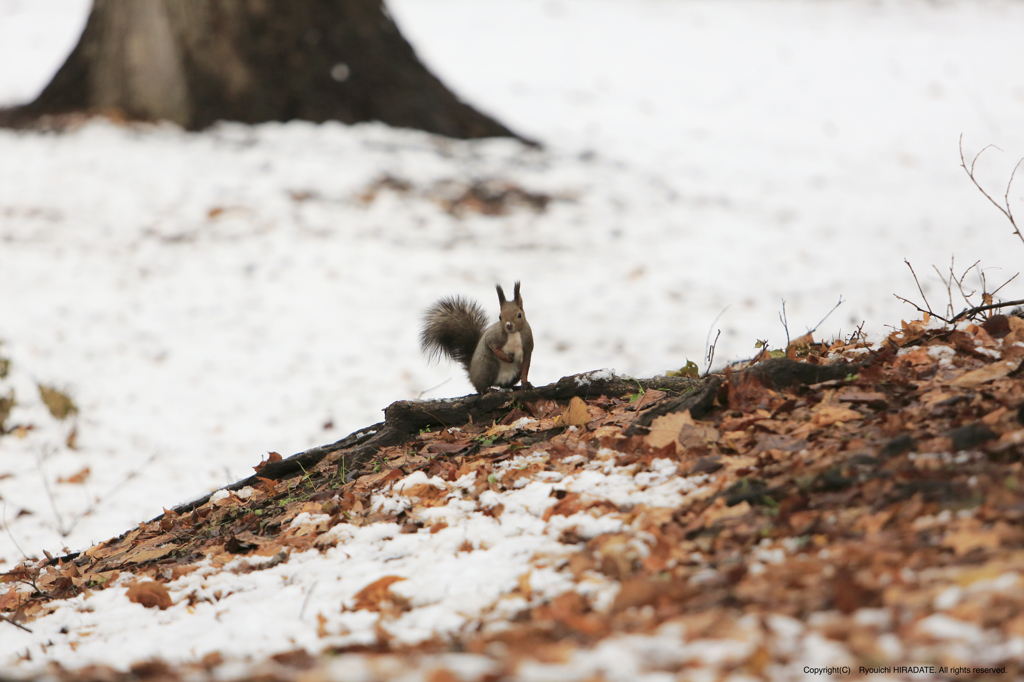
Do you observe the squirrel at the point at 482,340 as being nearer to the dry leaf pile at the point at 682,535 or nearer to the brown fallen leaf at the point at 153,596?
the dry leaf pile at the point at 682,535

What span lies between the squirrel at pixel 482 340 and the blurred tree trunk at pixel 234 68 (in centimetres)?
693

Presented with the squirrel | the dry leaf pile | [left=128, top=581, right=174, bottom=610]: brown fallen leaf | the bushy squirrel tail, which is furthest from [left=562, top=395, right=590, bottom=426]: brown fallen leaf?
[left=128, top=581, right=174, bottom=610]: brown fallen leaf

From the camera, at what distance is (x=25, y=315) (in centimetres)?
731

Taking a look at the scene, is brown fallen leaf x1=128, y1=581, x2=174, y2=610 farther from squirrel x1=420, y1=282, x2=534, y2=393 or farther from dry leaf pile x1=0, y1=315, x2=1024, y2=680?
squirrel x1=420, y1=282, x2=534, y2=393

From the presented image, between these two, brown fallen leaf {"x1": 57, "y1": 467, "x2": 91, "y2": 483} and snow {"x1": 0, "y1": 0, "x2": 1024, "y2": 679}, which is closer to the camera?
snow {"x1": 0, "y1": 0, "x2": 1024, "y2": 679}

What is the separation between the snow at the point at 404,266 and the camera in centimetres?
291

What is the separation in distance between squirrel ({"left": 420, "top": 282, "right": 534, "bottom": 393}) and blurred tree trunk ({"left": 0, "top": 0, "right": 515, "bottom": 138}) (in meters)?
6.93

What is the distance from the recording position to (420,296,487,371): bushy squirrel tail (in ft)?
13.6

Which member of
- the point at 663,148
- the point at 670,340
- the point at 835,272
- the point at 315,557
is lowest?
the point at 315,557

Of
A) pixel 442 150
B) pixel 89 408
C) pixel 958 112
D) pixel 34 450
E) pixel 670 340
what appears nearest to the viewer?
pixel 34 450

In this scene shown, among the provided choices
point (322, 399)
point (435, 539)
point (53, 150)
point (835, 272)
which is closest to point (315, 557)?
point (435, 539)

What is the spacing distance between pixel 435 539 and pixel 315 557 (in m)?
0.46

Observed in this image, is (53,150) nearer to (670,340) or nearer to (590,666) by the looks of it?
(670,340)

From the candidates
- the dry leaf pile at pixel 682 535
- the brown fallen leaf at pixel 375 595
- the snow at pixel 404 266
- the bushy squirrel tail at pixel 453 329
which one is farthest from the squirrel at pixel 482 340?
the brown fallen leaf at pixel 375 595
